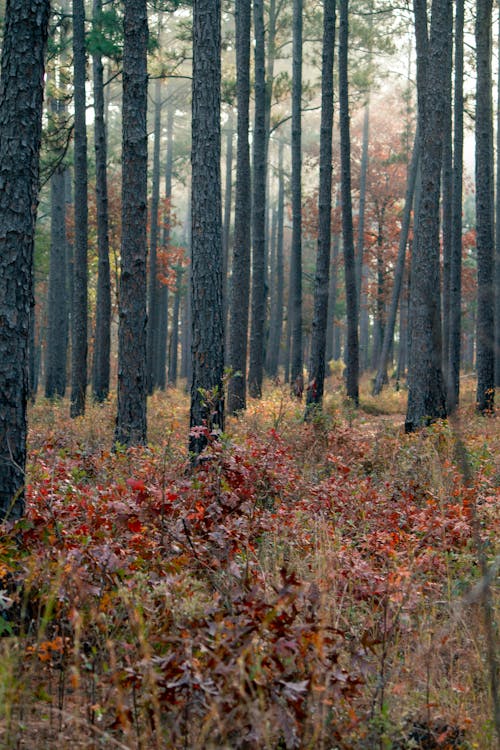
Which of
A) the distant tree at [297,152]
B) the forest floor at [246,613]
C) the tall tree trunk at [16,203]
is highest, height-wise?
the distant tree at [297,152]

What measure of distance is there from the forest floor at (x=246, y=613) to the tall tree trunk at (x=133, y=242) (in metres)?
2.57

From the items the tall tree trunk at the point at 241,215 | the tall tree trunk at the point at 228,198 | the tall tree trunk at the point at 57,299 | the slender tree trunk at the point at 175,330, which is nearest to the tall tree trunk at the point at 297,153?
the tall tree trunk at the point at 241,215

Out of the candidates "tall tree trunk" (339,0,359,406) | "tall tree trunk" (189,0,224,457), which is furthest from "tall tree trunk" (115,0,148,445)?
"tall tree trunk" (339,0,359,406)

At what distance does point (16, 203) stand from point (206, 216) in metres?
4.20

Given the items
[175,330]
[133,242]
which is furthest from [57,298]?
[175,330]

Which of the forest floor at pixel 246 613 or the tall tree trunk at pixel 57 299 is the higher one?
the tall tree trunk at pixel 57 299

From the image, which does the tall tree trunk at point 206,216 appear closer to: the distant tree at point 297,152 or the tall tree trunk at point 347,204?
the tall tree trunk at point 347,204

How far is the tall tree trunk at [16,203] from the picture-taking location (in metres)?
4.36

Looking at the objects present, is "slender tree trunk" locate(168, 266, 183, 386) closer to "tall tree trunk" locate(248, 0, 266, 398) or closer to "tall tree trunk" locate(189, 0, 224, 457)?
"tall tree trunk" locate(248, 0, 266, 398)

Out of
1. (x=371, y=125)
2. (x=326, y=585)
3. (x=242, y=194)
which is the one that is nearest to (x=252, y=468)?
(x=326, y=585)

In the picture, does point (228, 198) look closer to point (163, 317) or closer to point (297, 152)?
point (163, 317)

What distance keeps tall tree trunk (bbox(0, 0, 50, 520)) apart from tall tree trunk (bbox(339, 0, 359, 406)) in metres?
12.6

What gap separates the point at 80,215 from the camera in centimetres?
1667

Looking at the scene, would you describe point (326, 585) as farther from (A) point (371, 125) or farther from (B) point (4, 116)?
(A) point (371, 125)
